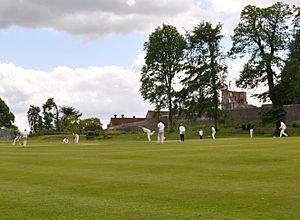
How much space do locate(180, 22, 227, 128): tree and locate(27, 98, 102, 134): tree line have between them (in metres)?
40.4

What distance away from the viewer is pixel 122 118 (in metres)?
174

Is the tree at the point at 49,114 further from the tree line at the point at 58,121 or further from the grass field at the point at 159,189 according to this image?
the grass field at the point at 159,189

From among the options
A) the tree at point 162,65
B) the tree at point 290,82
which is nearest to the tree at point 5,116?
the tree at point 162,65

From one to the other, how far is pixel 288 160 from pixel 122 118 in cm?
15356

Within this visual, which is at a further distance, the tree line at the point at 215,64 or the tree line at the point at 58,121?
the tree line at the point at 58,121

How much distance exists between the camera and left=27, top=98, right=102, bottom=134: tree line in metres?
127

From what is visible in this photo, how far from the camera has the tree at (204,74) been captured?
80.9 m

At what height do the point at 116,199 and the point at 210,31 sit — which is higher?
the point at 210,31

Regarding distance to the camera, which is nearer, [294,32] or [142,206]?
[142,206]

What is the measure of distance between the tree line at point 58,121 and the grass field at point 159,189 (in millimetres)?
96576

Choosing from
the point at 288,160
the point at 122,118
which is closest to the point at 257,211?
the point at 288,160

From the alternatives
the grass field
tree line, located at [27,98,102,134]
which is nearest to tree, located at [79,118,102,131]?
tree line, located at [27,98,102,134]

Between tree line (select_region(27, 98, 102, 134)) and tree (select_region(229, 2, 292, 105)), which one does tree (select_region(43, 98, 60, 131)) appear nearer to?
tree line (select_region(27, 98, 102, 134))

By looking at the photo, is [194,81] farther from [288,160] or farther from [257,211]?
[257,211]
